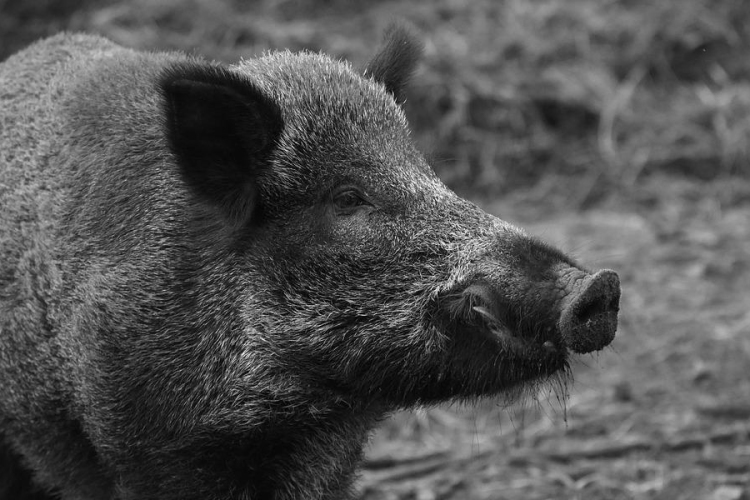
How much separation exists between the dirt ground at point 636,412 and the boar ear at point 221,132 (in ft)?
5.05

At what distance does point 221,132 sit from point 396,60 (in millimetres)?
1124

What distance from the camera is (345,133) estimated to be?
4504mm

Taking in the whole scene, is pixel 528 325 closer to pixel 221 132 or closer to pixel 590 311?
pixel 590 311

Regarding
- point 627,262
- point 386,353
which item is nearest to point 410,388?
point 386,353

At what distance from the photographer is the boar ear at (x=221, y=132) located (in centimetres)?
426

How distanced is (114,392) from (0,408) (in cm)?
84

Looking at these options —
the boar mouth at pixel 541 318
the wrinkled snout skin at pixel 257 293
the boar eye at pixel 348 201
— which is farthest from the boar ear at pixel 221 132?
the boar mouth at pixel 541 318

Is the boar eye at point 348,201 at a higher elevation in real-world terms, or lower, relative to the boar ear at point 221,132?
lower

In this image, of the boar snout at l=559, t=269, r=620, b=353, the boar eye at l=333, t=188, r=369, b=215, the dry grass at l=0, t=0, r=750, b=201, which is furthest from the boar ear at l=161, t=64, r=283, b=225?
the dry grass at l=0, t=0, r=750, b=201

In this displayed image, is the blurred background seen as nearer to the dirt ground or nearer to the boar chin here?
the dirt ground

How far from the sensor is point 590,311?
381 centimetres

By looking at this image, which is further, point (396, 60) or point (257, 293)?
point (396, 60)

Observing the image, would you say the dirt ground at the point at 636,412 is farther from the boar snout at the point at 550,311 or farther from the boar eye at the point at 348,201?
the boar eye at the point at 348,201

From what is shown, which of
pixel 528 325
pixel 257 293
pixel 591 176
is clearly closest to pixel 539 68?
pixel 591 176
